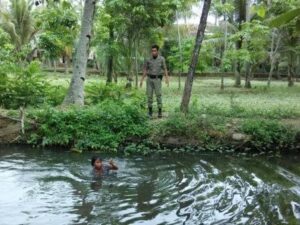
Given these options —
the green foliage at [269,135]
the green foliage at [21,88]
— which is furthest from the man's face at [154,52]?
the green foliage at [21,88]

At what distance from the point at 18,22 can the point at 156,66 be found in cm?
2133

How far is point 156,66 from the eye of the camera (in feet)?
45.6

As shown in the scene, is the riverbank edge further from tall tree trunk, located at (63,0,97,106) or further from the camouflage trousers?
tall tree trunk, located at (63,0,97,106)

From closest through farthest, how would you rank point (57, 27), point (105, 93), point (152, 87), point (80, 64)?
point (152, 87)
point (80, 64)
point (105, 93)
point (57, 27)

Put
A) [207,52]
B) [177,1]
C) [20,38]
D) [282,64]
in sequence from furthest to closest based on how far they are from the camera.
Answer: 1. [282,64]
2. [20,38]
3. [207,52]
4. [177,1]

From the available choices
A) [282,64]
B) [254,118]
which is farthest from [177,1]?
[282,64]

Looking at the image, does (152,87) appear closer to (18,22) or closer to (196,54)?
(196,54)

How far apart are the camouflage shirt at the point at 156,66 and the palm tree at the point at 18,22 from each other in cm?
2001

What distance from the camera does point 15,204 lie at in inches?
326

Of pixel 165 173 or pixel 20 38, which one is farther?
pixel 20 38

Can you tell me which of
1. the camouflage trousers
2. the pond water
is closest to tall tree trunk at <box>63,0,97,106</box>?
the camouflage trousers

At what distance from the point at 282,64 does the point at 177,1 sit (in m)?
24.4

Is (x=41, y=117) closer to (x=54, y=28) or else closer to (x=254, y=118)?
(x=254, y=118)

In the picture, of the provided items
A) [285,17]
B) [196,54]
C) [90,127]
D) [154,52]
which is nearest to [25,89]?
[90,127]
